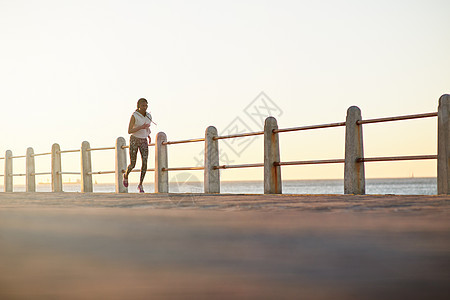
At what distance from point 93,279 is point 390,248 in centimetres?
83

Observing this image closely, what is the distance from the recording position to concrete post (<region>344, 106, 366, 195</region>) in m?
7.37

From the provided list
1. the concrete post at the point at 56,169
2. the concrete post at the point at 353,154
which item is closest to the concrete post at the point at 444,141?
the concrete post at the point at 353,154

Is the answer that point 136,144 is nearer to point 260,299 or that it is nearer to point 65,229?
point 65,229

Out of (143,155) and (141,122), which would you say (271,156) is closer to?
(141,122)

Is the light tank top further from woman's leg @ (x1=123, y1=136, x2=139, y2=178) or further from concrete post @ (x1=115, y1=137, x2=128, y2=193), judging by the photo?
concrete post @ (x1=115, y1=137, x2=128, y2=193)

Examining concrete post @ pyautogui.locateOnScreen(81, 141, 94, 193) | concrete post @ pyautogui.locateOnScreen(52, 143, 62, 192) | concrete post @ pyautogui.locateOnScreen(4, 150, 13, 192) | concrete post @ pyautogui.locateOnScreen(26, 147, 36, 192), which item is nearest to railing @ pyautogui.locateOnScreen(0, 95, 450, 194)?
concrete post @ pyautogui.locateOnScreen(81, 141, 94, 193)

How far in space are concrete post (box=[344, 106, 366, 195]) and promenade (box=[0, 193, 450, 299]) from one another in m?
4.95

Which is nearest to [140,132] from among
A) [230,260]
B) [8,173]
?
[230,260]

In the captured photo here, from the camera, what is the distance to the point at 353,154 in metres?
7.43

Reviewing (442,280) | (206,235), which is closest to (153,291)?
(442,280)

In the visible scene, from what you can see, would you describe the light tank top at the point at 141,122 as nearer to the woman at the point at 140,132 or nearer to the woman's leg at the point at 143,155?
the woman at the point at 140,132

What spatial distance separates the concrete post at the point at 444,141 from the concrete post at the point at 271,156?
2615 millimetres

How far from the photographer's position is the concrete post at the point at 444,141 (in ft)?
21.2

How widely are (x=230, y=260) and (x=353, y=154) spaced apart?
20.3 ft
